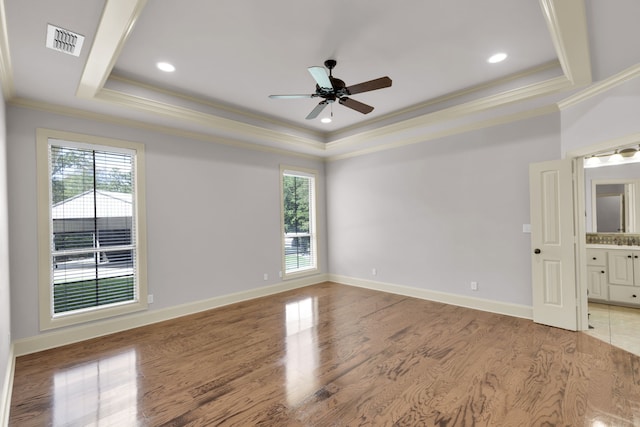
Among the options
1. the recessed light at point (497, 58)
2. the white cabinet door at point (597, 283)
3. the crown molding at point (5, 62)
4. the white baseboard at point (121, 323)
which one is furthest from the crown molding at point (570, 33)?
the white baseboard at point (121, 323)

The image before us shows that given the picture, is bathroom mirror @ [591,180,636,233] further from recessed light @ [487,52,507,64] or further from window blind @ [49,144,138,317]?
window blind @ [49,144,138,317]

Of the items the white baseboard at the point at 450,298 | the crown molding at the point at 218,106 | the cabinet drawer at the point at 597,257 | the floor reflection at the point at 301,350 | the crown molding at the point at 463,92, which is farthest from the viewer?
the cabinet drawer at the point at 597,257

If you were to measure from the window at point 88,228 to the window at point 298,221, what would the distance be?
2.54 metres

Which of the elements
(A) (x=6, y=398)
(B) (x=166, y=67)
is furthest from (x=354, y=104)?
(A) (x=6, y=398)

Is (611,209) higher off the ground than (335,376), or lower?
higher

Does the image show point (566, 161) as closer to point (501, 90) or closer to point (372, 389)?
point (501, 90)

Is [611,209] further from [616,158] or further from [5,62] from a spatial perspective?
[5,62]

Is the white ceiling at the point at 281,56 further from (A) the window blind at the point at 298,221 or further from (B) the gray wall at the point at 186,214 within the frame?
(A) the window blind at the point at 298,221

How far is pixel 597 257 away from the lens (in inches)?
184

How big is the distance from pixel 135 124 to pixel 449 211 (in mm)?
4737

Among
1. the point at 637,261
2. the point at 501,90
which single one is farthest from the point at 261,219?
the point at 637,261

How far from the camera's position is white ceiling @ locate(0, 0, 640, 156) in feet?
7.47

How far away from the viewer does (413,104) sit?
447 centimetres

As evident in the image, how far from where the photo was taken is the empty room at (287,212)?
7.70ft
